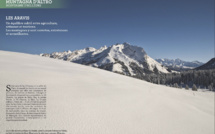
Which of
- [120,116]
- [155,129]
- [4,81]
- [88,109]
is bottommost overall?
[155,129]

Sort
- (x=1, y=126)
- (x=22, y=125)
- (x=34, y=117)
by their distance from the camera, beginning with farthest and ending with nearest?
(x=34, y=117) < (x=22, y=125) < (x=1, y=126)

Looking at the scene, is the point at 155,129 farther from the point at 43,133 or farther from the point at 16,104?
the point at 16,104

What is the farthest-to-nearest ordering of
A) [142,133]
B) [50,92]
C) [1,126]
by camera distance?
[50,92] < [142,133] < [1,126]

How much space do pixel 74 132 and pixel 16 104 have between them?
2.76 meters

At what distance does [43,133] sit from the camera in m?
3.86

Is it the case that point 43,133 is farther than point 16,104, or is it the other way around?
point 16,104

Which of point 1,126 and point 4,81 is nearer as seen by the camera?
point 1,126

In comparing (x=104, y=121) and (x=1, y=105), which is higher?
(x=1, y=105)

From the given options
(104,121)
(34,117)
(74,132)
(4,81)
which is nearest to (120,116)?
(104,121)

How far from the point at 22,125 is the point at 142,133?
4699mm

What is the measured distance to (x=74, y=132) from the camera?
4.07m

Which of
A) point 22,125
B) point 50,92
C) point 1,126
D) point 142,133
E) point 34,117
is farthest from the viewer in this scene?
point 50,92

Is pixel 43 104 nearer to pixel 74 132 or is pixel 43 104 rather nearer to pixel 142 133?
pixel 74 132

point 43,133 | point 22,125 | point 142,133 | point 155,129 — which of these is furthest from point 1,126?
point 155,129
